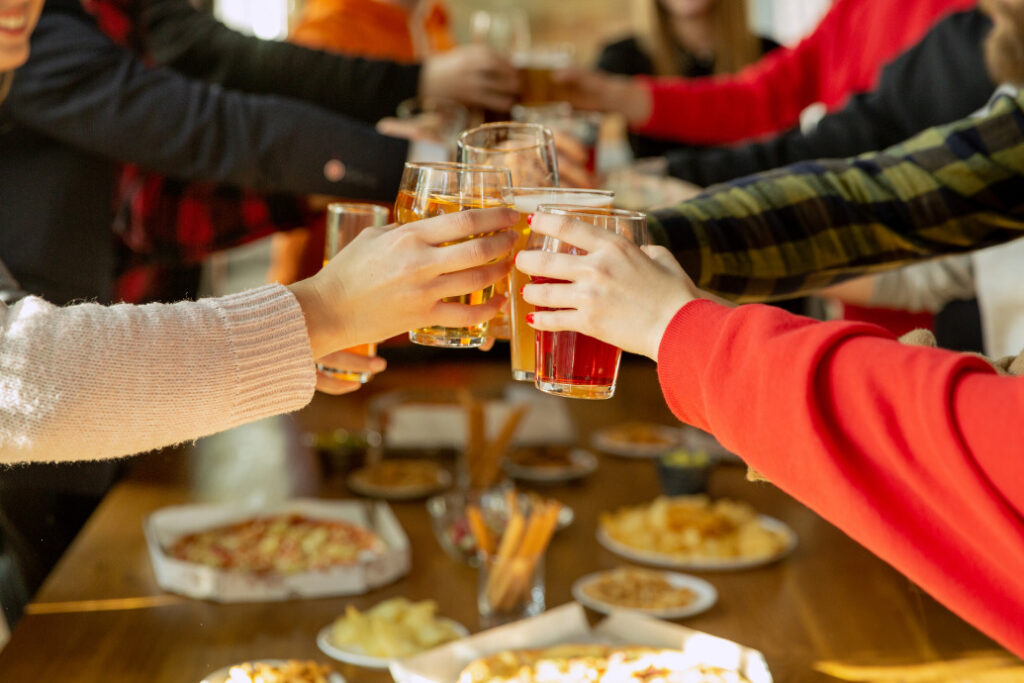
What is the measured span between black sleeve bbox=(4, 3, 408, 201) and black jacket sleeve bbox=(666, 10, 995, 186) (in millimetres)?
639

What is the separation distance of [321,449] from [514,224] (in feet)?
4.11

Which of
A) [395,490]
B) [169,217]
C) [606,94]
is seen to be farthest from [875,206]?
[169,217]

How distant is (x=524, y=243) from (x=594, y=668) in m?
0.48

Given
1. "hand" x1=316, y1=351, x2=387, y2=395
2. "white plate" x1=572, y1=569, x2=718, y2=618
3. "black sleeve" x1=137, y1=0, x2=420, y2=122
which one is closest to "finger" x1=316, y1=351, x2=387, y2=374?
"hand" x1=316, y1=351, x2=387, y2=395

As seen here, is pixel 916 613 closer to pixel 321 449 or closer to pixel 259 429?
pixel 321 449

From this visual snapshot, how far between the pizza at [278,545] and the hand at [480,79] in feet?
2.59

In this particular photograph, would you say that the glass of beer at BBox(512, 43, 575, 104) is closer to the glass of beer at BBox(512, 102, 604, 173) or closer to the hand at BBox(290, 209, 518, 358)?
the glass of beer at BBox(512, 102, 604, 173)

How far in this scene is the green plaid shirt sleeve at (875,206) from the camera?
48.4 inches

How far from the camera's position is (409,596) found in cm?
145

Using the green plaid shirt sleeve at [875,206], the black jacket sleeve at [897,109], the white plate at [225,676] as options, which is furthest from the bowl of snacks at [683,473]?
the white plate at [225,676]

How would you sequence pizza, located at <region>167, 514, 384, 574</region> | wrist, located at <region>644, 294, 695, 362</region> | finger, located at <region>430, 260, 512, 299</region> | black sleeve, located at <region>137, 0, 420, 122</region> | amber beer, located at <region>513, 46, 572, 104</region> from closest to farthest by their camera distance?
1. wrist, located at <region>644, 294, 695, 362</region>
2. finger, located at <region>430, 260, 512, 299</region>
3. pizza, located at <region>167, 514, 384, 574</region>
4. amber beer, located at <region>513, 46, 572, 104</region>
5. black sleeve, located at <region>137, 0, 420, 122</region>

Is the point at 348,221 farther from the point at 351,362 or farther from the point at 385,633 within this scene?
the point at 385,633

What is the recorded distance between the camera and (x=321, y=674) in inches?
44.7

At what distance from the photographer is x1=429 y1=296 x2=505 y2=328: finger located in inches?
35.3
